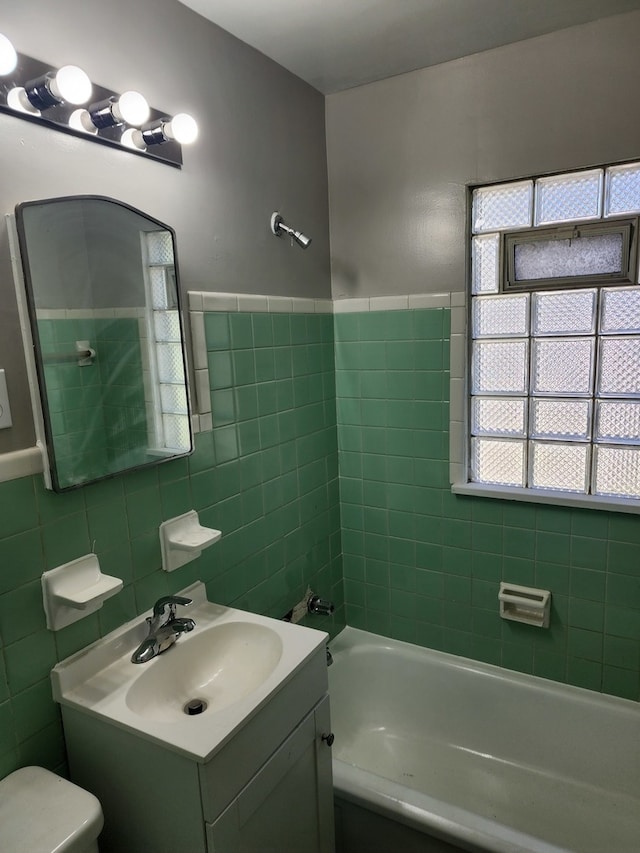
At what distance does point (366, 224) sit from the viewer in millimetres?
1980

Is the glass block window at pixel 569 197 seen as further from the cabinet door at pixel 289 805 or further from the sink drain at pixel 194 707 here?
the sink drain at pixel 194 707

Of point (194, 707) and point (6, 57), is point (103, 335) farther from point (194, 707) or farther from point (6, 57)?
point (194, 707)

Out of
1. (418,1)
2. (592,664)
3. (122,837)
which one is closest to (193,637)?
(122,837)

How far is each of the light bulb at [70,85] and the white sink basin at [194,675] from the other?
3.77 feet

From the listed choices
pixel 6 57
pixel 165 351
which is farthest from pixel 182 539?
pixel 6 57

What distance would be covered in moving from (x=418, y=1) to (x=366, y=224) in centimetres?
68

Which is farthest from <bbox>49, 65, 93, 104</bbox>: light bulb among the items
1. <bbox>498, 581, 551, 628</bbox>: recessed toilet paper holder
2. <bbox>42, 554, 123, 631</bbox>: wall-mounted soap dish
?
<bbox>498, 581, 551, 628</bbox>: recessed toilet paper holder

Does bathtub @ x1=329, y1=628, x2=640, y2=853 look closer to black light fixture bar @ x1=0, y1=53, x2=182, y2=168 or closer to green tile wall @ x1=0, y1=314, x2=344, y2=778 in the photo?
green tile wall @ x1=0, y1=314, x2=344, y2=778

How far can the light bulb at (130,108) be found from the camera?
111 centimetres

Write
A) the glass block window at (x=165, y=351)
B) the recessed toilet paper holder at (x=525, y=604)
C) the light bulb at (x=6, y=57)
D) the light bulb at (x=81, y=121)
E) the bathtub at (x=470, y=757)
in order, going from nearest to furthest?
the light bulb at (x=6, y=57), the light bulb at (x=81, y=121), the glass block window at (x=165, y=351), the bathtub at (x=470, y=757), the recessed toilet paper holder at (x=525, y=604)

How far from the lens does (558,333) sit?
178cm

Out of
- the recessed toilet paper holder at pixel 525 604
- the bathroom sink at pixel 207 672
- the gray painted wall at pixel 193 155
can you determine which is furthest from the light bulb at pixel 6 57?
the recessed toilet paper holder at pixel 525 604

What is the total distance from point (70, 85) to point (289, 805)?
159cm

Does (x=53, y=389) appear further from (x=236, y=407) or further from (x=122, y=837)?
(x=122, y=837)
